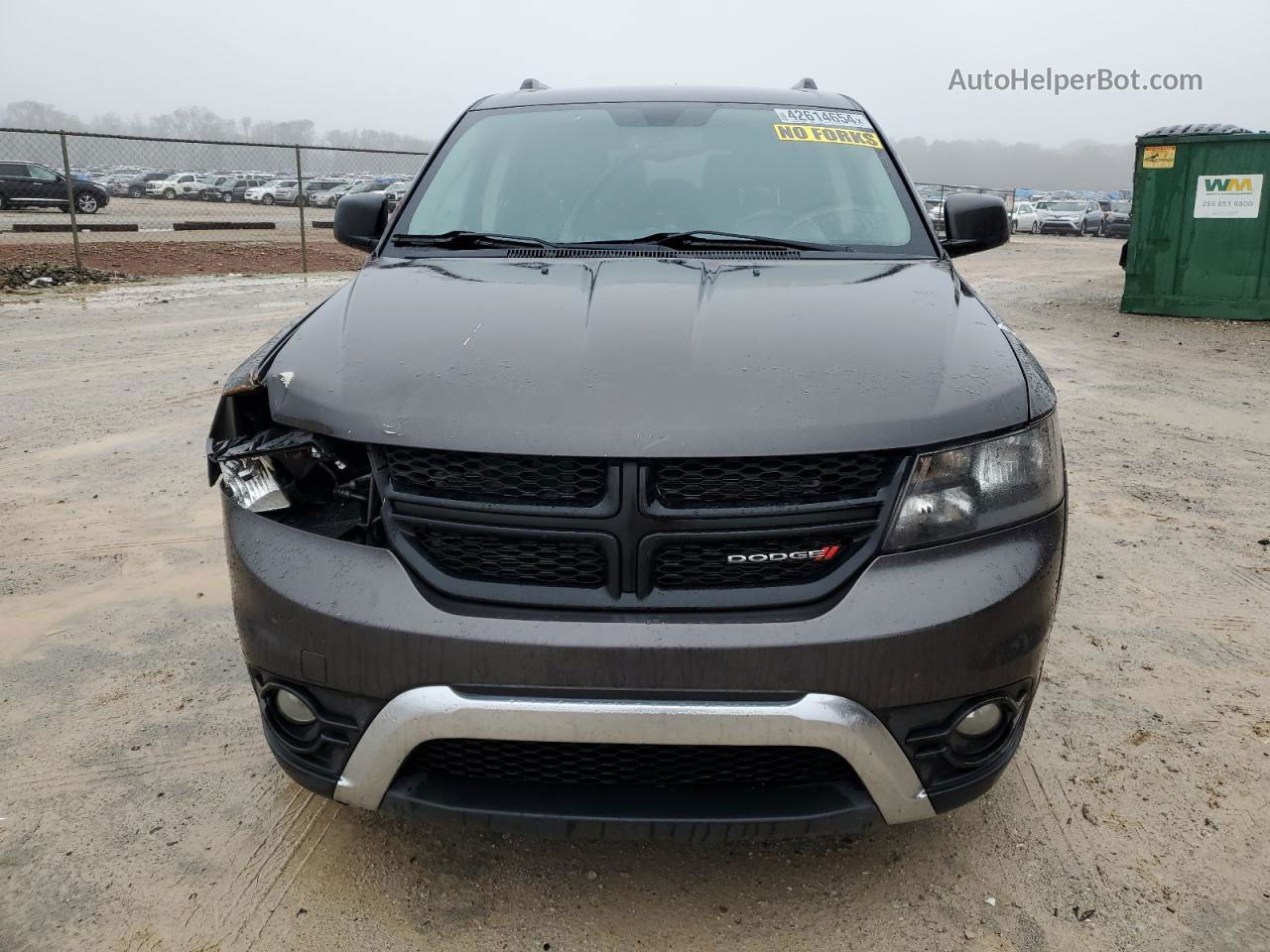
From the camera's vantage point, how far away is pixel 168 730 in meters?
2.73

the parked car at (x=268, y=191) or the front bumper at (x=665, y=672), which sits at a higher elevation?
the parked car at (x=268, y=191)

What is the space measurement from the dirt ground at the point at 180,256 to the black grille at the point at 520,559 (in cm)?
1408

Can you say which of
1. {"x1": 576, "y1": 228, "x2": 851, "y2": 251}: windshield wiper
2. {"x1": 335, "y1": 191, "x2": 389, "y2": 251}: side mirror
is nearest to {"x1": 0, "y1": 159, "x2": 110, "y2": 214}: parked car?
{"x1": 335, "y1": 191, "x2": 389, "y2": 251}: side mirror

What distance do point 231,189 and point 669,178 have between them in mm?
46607

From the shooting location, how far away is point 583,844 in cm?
229

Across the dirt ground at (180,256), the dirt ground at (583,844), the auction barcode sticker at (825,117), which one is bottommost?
the dirt ground at (583,844)

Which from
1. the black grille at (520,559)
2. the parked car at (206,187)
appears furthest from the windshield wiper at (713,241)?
the parked car at (206,187)

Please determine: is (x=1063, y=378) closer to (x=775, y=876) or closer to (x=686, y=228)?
(x=686, y=228)

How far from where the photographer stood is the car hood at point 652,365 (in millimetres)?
1815

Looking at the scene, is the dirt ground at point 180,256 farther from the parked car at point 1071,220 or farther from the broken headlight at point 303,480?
the parked car at point 1071,220

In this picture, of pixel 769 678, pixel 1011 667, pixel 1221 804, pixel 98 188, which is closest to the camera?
pixel 769 678

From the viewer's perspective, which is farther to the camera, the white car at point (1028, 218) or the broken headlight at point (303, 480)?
the white car at point (1028, 218)

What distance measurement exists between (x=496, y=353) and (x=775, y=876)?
1.25m

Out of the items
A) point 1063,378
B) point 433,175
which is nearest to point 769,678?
point 433,175
